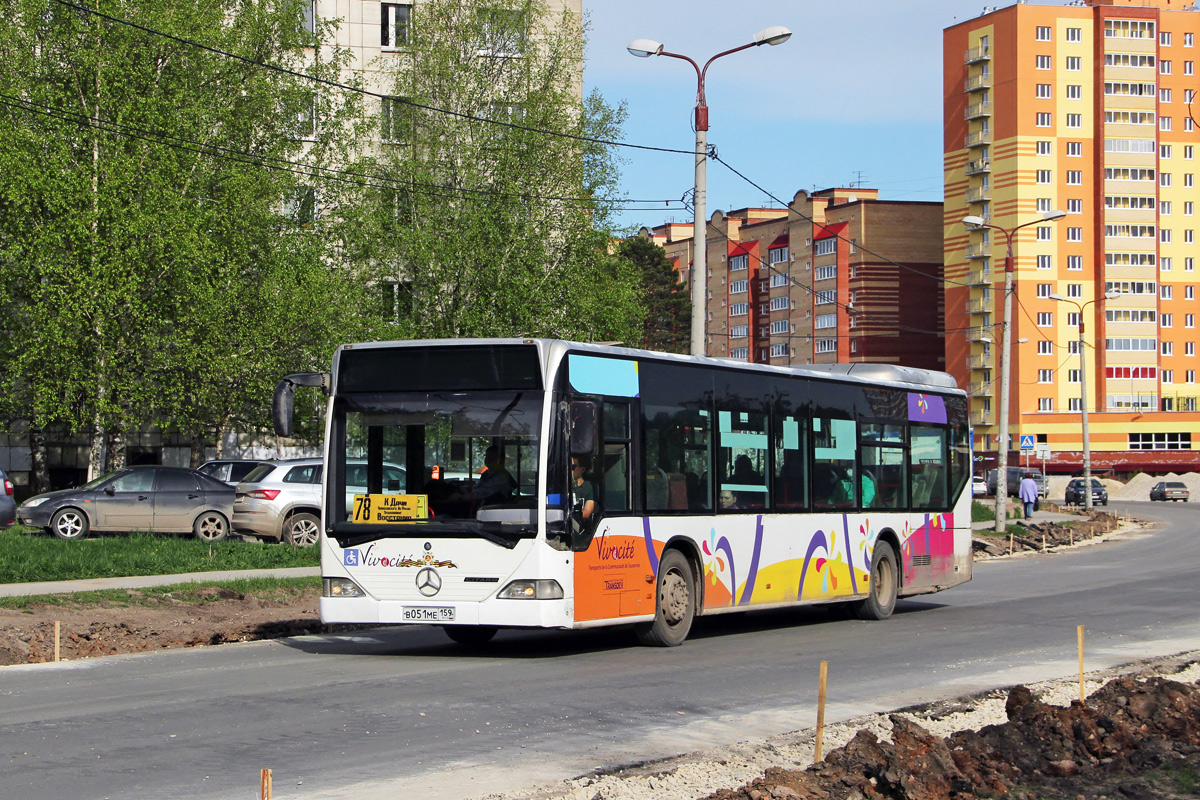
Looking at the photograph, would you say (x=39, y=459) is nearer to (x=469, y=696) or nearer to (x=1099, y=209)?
(x=469, y=696)

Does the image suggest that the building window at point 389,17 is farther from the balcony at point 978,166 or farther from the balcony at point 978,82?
the balcony at point 978,82

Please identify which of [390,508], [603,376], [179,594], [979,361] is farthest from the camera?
[979,361]

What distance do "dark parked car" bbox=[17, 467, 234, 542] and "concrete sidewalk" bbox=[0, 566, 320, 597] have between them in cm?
569

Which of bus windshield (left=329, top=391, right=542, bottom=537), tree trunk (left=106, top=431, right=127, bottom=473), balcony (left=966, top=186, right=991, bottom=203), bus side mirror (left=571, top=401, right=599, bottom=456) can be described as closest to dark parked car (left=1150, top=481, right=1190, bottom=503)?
balcony (left=966, top=186, right=991, bottom=203)

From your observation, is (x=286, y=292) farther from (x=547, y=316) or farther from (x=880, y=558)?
(x=880, y=558)

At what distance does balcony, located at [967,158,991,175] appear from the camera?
4161 inches

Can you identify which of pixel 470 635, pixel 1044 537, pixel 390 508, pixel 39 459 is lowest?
pixel 1044 537

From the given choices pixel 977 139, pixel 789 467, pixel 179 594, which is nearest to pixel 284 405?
pixel 789 467

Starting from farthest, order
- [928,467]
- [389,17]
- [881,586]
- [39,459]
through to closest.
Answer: [389,17], [39,459], [928,467], [881,586]

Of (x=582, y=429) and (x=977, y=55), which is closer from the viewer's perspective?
(x=582, y=429)

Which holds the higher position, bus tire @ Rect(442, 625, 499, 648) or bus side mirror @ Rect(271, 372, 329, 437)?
bus side mirror @ Rect(271, 372, 329, 437)

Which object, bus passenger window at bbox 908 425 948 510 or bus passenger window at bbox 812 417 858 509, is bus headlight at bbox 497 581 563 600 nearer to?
bus passenger window at bbox 812 417 858 509

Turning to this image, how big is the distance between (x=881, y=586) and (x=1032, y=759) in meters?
9.83

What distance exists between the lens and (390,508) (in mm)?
12453
